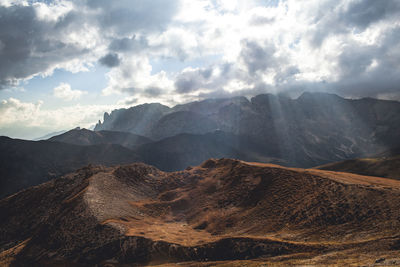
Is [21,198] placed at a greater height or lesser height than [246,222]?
greater

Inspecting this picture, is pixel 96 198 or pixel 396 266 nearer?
pixel 396 266

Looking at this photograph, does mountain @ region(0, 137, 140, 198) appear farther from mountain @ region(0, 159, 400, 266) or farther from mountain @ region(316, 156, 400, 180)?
mountain @ region(316, 156, 400, 180)

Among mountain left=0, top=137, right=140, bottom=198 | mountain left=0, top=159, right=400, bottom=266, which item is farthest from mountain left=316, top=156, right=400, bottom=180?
mountain left=0, top=137, right=140, bottom=198

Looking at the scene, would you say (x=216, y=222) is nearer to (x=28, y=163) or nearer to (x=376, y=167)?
(x=376, y=167)

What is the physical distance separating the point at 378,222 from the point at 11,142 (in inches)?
9074

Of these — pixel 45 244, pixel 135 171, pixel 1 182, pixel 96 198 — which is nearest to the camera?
pixel 45 244

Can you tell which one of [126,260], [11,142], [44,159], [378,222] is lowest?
[126,260]

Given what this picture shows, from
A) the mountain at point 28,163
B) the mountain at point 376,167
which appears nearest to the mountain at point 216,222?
the mountain at point 376,167

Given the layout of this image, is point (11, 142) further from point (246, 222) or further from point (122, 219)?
point (246, 222)

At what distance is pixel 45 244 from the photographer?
35594 mm

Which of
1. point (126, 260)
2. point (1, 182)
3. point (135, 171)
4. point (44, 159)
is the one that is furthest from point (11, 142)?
point (126, 260)

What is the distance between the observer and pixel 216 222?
39125 millimetres

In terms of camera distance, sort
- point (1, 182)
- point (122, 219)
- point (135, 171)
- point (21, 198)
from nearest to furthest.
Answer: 1. point (122, 219)
2. point (21, 198)
3. point (135, 171)
4. point (1, 182)

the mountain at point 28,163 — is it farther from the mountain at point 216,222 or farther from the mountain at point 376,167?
the mountain at point 376,167
